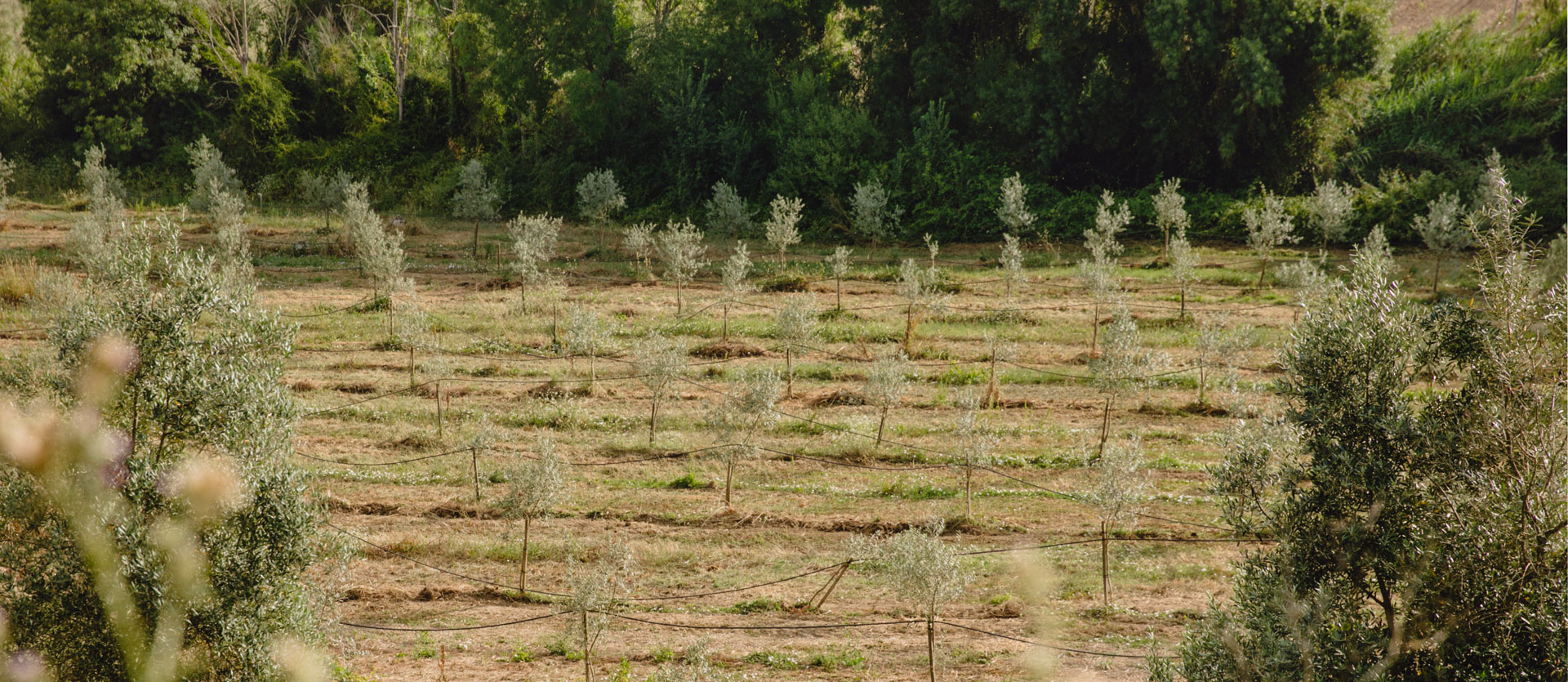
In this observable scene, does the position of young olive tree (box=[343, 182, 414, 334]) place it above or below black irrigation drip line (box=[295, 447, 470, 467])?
above

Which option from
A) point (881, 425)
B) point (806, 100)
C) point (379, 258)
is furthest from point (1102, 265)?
point (806, 100)

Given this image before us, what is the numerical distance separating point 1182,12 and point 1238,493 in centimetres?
2868

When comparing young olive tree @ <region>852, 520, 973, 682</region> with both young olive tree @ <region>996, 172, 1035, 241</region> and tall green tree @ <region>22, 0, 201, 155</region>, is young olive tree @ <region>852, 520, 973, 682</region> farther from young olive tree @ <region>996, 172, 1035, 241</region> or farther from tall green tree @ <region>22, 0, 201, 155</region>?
tall green tree @ <region>22, 0, 201, 155</region>

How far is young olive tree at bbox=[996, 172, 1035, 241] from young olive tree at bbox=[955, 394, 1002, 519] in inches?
562

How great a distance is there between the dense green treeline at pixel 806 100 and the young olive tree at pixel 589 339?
686 inches

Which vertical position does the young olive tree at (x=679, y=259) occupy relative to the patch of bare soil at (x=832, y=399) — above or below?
above

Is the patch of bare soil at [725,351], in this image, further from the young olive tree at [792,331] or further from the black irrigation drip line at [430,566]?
the black irrigation drip line at [430,566]

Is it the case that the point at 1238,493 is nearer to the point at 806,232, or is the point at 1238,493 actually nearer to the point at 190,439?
the point at 190,439

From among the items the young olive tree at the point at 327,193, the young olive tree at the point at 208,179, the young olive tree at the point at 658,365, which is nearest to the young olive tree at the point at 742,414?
the young olive tree at the point at 658,365

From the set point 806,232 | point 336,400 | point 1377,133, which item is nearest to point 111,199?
point 336,400

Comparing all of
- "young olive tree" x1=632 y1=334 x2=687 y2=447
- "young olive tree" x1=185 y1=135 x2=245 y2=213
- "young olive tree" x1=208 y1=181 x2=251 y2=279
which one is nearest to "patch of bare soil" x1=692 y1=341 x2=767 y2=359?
"young olive tree" x1=632 y1=334 x2=687 y2=447

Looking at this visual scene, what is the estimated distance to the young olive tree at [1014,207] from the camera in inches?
1405

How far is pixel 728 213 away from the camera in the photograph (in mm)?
40781

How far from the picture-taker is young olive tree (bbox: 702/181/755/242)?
4053 cm
